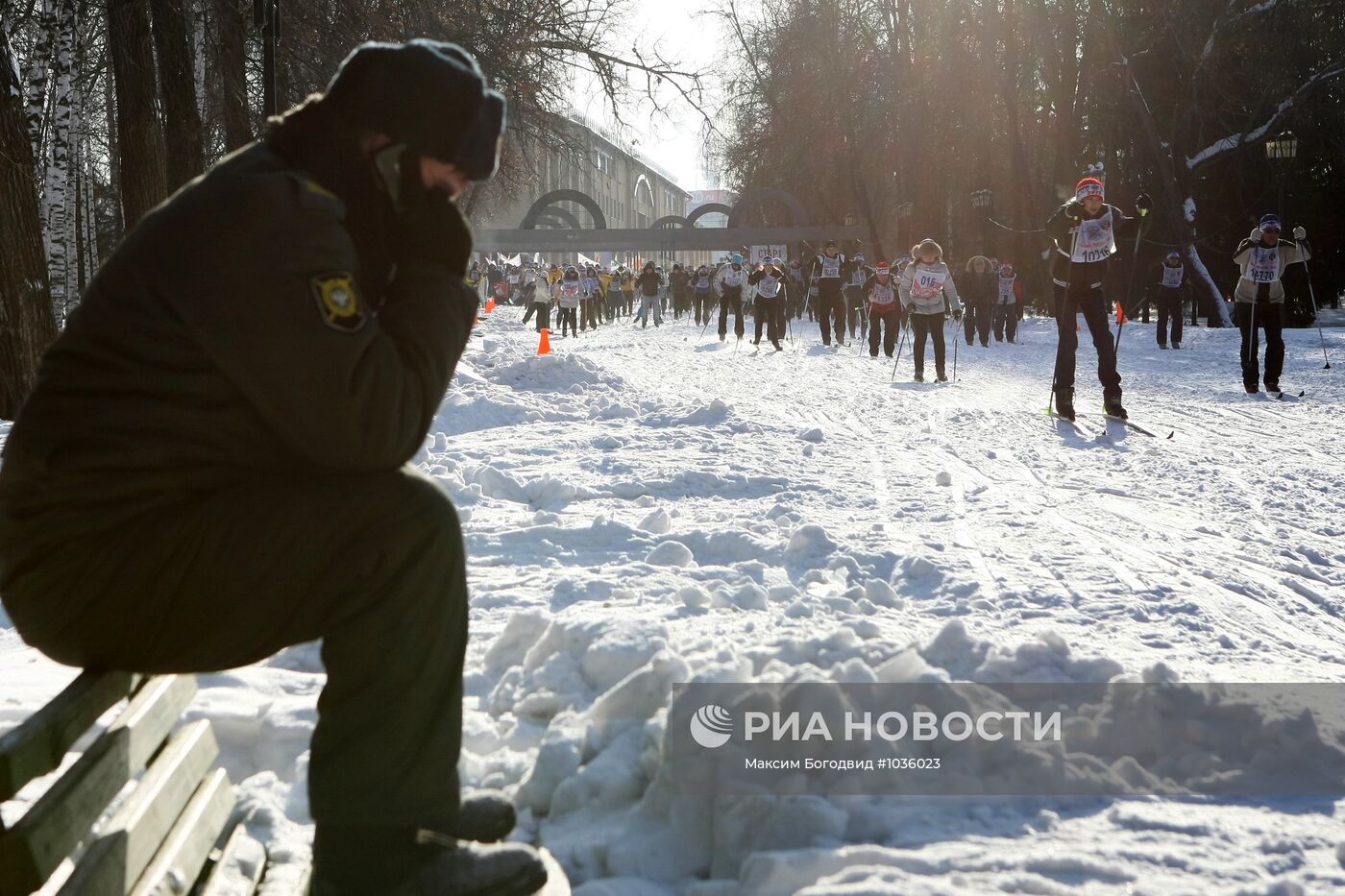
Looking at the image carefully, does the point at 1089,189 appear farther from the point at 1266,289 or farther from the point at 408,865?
the point at 408,865

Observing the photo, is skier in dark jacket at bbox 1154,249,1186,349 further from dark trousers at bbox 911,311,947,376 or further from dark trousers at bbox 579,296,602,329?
dark trousers at bbox 579,296,602,329

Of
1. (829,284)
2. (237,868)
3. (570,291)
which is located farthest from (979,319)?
(237,868)

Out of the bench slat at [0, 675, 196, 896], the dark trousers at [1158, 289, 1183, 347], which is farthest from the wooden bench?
the dark trousers at [1158, 289, 1183, 347]

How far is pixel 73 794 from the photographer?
1823mm

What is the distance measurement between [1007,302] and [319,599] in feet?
87.0

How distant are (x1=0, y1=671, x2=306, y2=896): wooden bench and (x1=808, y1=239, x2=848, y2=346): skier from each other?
73.5 feet

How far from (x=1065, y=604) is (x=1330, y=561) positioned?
1612 millimetres

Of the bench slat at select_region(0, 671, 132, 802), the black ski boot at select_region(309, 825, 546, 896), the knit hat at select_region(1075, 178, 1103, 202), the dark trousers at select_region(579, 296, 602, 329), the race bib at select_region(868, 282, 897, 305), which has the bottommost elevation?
the dark trousers at select_region(579, 296, 602, 329)

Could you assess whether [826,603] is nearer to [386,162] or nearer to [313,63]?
[386,162]

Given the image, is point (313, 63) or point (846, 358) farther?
point (846, 358)

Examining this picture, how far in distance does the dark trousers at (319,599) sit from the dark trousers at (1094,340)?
31.0ft

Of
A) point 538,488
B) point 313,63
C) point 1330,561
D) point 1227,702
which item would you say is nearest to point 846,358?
point 313,63

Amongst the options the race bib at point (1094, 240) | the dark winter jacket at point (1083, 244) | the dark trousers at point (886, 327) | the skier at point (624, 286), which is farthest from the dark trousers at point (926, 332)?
the skier at point (624, 286)

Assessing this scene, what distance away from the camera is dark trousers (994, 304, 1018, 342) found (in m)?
27.4
